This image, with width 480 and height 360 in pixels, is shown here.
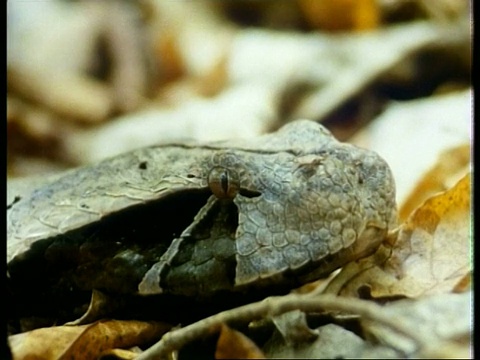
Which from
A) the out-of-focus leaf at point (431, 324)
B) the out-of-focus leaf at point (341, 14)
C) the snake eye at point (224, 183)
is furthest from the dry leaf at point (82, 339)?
the out-of-focus leaf at point (341, 14)

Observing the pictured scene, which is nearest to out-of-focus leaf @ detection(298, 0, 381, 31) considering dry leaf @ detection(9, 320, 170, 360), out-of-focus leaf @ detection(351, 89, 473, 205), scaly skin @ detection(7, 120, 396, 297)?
out-of-focus leaf @ detection(351, 89, 473, 205)

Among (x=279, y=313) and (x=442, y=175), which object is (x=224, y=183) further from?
(x=442, y=175)

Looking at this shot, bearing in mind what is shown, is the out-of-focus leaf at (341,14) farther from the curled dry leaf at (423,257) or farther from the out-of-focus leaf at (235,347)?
the out-of-focus leaf at (235,347)

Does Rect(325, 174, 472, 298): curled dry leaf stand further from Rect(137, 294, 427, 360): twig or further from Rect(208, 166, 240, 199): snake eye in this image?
Rect(208, 166, 240, 199): snake eye

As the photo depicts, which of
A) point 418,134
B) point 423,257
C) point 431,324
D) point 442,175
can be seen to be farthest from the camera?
point 418,134

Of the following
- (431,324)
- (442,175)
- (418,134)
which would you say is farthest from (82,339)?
(418,134)

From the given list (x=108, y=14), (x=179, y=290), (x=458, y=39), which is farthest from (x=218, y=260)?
(x=108, y=14)
